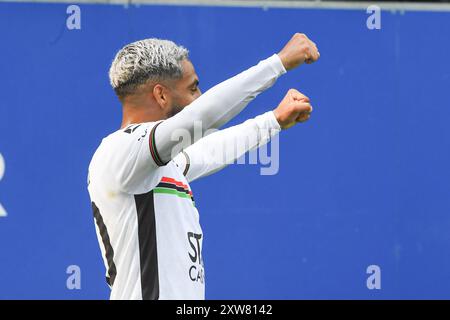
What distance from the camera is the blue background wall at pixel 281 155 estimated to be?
159 inches

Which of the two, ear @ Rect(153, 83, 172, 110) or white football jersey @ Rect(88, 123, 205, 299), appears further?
ear @ Rect(153, 83, 172, 110)

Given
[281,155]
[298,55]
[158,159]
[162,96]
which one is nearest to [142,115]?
[162,96]

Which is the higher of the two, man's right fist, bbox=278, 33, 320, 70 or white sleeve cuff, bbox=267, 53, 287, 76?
man's right fist, bbox=278, 33, 320, 70

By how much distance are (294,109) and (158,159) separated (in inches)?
16.8

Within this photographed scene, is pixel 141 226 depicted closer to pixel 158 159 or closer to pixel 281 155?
pixel 158 159

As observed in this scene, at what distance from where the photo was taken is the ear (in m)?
2.65

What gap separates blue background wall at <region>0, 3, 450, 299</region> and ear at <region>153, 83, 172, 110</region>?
Answer: 56.5 inches

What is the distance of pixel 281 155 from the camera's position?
161 inches

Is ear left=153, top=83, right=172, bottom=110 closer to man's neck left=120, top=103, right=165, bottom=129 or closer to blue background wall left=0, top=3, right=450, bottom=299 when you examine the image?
man's neck left=120, top=103, right=165, bottom=129

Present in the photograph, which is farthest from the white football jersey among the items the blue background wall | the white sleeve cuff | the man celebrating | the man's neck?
the blue background wall

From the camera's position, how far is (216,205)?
13.4 ft
